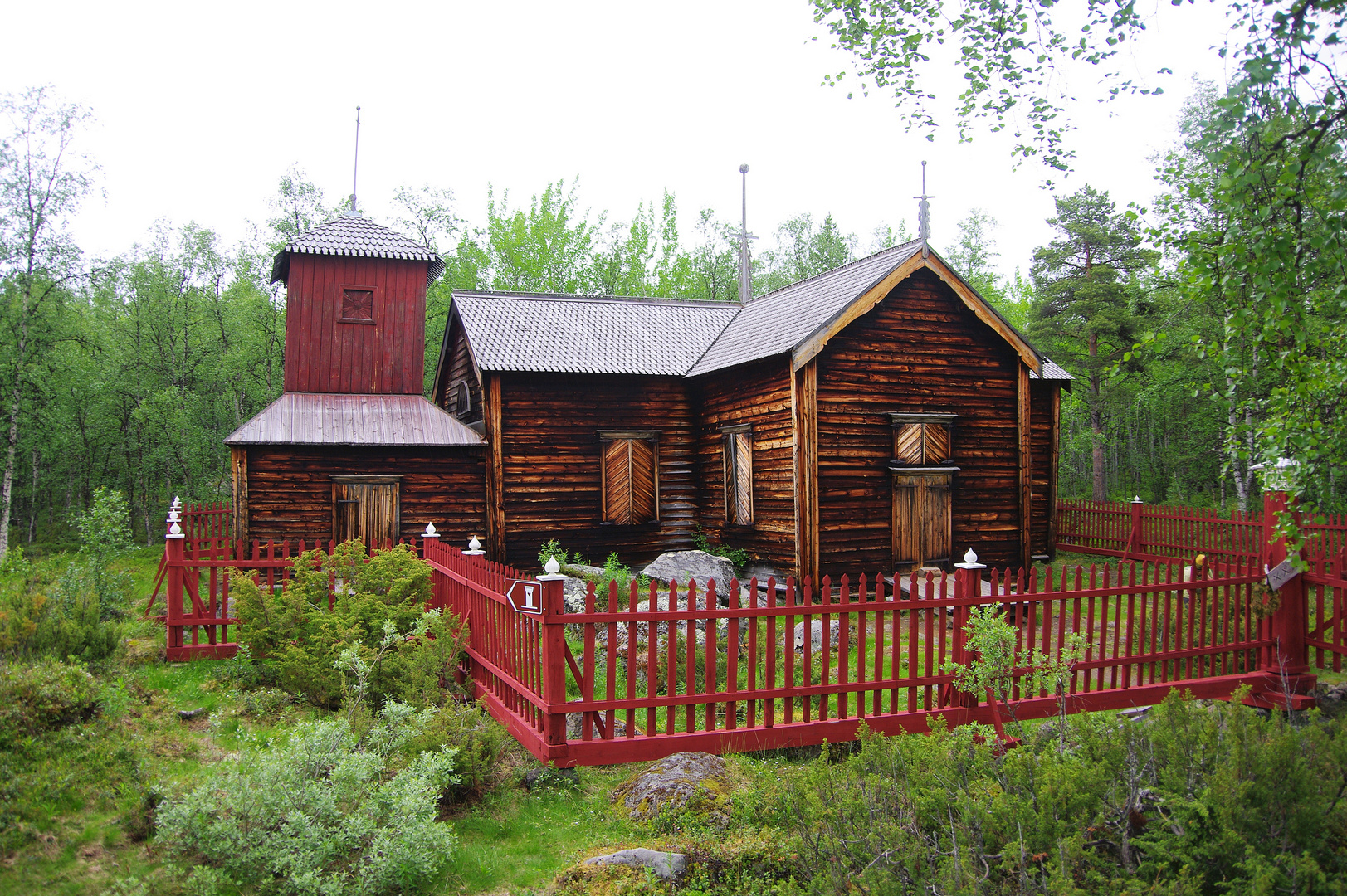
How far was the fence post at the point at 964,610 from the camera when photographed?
6641 millimetres

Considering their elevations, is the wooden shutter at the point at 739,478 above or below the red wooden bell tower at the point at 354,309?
below

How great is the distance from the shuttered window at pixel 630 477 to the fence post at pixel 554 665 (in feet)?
37.5

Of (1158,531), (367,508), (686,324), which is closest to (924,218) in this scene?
(686,324)

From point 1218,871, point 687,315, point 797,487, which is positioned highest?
point 687,315

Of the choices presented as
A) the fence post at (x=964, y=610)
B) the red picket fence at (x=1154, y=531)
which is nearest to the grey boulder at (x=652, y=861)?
the fence post at (x=964, y=610)

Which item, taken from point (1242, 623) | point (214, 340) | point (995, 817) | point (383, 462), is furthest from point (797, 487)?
point (214, 340)

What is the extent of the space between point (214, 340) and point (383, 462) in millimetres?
19104

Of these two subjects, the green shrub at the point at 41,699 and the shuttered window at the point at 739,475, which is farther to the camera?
the shuttered window at the point at 739,475

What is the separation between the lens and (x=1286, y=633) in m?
7.88

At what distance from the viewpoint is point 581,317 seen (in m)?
18.9

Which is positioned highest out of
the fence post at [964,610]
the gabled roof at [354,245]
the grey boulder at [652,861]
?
the gabled roof at [354,245]

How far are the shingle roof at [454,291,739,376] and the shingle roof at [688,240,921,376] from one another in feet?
2.86

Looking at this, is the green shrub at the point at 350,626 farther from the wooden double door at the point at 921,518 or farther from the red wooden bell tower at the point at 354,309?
the red wooden bell tower at the point at 354,309

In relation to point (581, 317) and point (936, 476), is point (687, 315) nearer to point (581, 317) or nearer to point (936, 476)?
point (581, 317)
